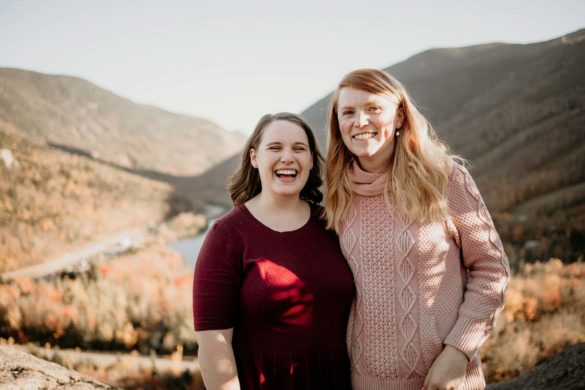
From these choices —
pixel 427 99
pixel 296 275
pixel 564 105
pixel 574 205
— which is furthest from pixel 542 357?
pixel 427 99

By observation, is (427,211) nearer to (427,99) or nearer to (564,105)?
(564,105)

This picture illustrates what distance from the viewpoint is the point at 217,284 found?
1.92 metres

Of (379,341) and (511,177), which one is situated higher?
(379,341)

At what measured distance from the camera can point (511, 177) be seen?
1786cm

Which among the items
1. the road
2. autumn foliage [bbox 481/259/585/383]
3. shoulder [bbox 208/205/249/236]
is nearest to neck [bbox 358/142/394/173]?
shoulder [bbox 208/205/249/236]

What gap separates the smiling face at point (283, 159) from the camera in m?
2.24

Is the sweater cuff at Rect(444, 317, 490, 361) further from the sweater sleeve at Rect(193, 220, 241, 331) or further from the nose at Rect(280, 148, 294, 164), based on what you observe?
the nose at Rect(280, 148, 294, 164)

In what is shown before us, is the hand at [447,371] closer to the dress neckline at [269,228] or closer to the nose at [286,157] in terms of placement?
the dress neckline at [269,228]

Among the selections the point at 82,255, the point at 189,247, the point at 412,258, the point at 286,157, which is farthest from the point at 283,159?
the point at 189,247

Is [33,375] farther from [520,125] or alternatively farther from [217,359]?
[520,125]

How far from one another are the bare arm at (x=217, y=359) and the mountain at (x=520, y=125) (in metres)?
1.71

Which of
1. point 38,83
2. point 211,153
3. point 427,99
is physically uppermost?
point 38,83

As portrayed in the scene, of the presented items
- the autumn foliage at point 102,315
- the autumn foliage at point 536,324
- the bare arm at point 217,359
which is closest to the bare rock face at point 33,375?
the bare arm at point 217,359

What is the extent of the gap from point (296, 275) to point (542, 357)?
15.6ft
